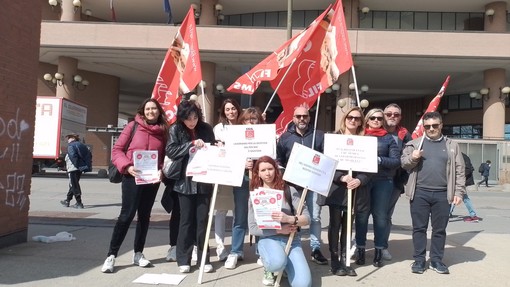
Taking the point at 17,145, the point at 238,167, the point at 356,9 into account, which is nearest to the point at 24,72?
the point at 17,145

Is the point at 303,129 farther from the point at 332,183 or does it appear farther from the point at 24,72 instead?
the point at 24,72

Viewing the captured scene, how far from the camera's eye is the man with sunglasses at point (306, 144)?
5.71m

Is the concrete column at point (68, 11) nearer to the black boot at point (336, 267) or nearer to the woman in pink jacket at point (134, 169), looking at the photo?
the woman in pink jacket at point (134, 169)

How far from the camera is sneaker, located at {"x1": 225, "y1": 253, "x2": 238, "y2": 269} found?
17.8 ft

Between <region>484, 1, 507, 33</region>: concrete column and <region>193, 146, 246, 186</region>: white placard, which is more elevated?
Answer: <region>484, 1, 507, 33</region>: concrete column

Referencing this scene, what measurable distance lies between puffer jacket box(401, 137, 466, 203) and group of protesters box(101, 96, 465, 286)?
1cm

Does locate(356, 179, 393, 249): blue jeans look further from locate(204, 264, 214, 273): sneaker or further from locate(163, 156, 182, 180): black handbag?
locate(163, 156, 182, 180): black handbag

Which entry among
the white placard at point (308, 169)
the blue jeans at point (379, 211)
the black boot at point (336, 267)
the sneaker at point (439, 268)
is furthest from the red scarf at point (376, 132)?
the sneaker at point (439, 268)

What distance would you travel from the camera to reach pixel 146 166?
5234 mm

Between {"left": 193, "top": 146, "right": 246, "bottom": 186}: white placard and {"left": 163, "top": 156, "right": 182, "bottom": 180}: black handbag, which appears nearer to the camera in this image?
{"left": 193, "top": 146, "right": 246, "bottom": 186}: white placard

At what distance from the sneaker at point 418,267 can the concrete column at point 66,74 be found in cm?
2370

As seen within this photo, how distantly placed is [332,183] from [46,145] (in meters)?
16.7

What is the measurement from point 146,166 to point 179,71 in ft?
6.60

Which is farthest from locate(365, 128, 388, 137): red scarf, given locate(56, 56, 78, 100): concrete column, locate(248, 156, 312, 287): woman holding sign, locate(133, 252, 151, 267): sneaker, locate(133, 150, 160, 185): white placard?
locate(56, 56, 78, 100): concrete column
